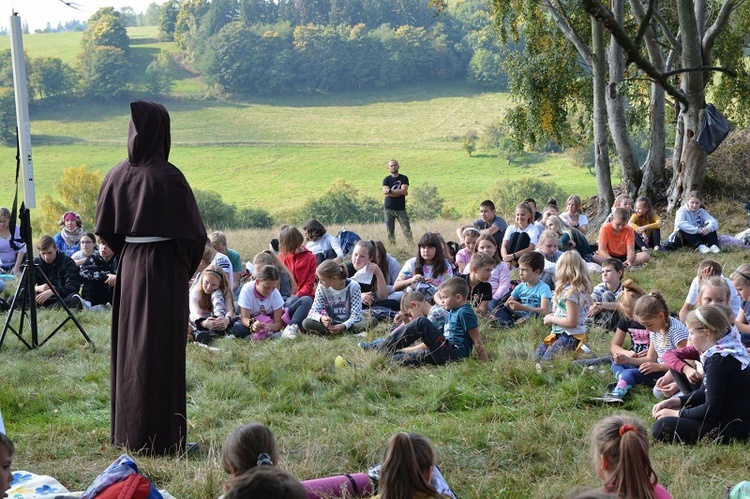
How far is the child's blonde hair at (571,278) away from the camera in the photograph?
707 centimetres

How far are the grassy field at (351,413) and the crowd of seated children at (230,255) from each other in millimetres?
1913

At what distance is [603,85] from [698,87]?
9.47 feet

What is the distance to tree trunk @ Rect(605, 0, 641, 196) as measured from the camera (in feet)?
52.2

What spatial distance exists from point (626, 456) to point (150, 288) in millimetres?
2870

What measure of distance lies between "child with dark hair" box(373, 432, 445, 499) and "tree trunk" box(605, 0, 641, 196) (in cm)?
1366

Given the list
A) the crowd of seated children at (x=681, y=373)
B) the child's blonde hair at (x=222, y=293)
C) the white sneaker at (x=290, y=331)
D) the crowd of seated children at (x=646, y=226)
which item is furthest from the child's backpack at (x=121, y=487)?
the crowd of seated children at (x=646, y=226)

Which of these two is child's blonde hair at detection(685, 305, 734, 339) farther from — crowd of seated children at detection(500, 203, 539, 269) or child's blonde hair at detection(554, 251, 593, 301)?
crowd of seated children at detection(500, 203, 539, 269)

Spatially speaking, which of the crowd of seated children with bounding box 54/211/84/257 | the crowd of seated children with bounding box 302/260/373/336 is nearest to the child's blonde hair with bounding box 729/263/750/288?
the crowd of seated children with bounding box 302/260/373/336

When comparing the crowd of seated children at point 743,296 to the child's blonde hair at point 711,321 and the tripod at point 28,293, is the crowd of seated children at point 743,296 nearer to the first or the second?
the child's blonde hair at point 711,321

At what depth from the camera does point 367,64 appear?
7612 centimetres

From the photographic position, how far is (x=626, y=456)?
11.5 ft

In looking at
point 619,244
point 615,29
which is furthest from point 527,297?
point 615,29

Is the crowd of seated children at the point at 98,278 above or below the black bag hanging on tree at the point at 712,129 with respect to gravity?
below

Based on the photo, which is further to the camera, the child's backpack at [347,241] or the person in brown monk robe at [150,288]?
the child's backpack at [347,241]
